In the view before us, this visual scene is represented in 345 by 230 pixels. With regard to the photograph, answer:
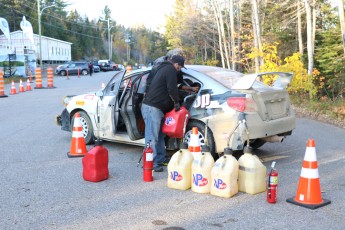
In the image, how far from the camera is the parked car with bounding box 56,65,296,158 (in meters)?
6.16

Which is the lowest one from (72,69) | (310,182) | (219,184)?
(219,184)

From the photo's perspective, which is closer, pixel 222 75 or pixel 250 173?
pixel 250 173

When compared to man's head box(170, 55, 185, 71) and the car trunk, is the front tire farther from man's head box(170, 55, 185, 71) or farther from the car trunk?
man's head box(170, 55, 185, 71)

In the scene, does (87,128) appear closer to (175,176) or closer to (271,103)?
(175,176)

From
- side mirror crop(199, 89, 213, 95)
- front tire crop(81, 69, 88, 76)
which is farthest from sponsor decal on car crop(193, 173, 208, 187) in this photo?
front tire crop(81, 69, 88, 76)

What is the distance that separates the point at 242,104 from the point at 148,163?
1667mm

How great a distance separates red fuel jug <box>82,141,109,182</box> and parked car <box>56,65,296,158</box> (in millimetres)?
1135

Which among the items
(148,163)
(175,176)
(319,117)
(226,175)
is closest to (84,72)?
(319,117)

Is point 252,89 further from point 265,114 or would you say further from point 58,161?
point 58,161

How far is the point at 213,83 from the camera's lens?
21.7ft

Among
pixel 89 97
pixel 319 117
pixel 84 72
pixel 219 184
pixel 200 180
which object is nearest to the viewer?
pixel 219 184

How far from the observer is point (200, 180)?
5.18 metres

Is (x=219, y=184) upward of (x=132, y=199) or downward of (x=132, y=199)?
upward

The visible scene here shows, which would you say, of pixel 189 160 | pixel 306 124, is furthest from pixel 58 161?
pixel 306 124
